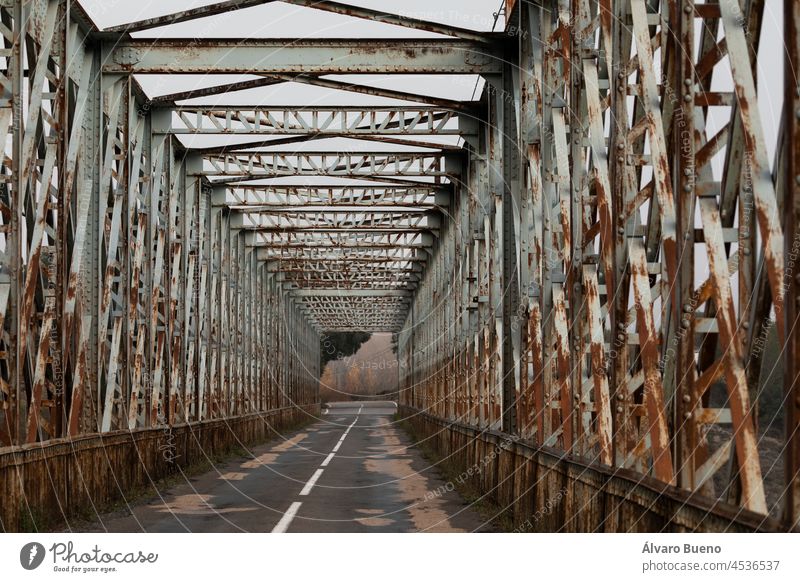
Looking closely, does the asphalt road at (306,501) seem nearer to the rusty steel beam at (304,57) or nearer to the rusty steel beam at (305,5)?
the rusty steel beam at (304,57)

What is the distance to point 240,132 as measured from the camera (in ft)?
77.4

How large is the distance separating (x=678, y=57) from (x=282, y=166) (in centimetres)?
2069

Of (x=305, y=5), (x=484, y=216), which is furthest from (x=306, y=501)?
(x=484, y=216)

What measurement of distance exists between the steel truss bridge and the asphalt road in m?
1.56

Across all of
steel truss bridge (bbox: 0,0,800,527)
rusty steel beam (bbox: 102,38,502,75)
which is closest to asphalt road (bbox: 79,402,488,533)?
steel truss bridge (bbox: 0,0,800,527)

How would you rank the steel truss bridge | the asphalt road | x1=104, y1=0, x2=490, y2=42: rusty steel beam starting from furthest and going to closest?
x1=104, y1=0, x2=490, y2=42: rusty steel beam < the asphalt road < the steel truss bridge

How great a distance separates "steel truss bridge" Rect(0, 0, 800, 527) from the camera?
26.3 ft

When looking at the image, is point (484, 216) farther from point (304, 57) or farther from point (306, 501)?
point (306, 501)

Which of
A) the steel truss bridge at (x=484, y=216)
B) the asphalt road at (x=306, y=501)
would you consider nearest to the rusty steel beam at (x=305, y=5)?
the steel truss bridge at (x=484, y=216)

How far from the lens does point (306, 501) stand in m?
17.9

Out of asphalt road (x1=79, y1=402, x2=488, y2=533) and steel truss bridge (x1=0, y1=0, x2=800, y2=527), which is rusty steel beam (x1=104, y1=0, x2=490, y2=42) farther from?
asphalt road (x1=79, y1=402, x2=488, y2=533)

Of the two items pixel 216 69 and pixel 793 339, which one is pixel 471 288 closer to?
pixel 216 69

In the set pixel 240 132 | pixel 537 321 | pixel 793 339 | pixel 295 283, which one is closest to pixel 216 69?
pixel 240 132

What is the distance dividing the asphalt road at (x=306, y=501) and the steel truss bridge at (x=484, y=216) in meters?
1.56
